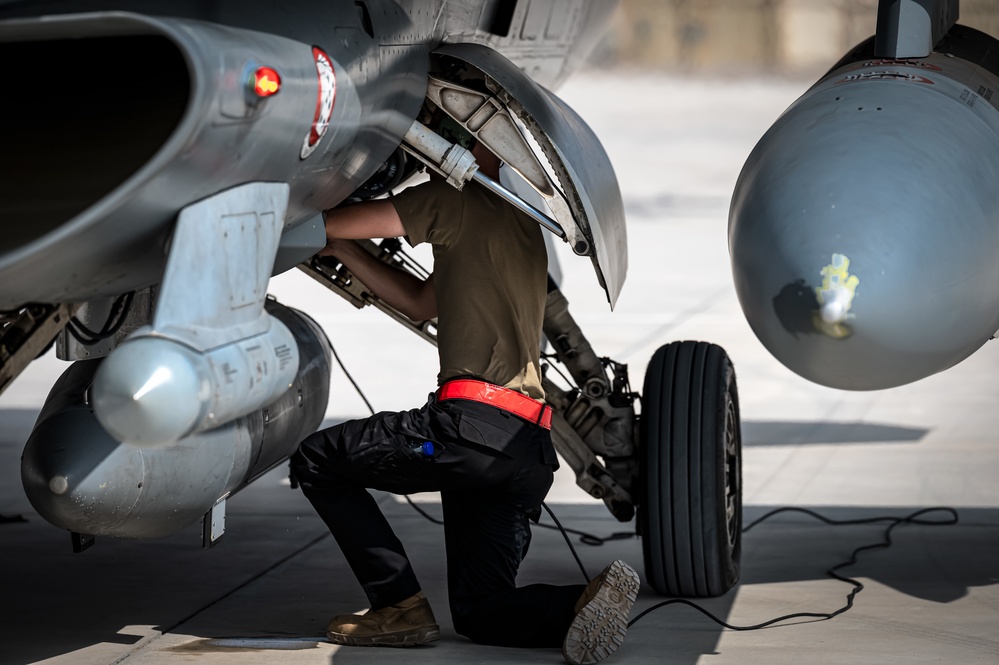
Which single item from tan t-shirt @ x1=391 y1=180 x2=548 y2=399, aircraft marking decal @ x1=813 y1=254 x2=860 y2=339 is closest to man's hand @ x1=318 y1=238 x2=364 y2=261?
tan t-shirt @ x1=391 y1=180 x2=548 y2=399

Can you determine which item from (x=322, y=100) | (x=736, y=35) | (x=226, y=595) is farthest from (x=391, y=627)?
(x=736, y=35)

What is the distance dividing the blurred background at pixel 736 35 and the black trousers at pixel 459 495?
60.4 ft

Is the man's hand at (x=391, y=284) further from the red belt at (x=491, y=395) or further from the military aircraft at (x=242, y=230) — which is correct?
the red belt at (x=491, y=395)

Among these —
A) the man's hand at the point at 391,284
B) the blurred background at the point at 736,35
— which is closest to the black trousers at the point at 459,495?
the man's hand at the point at 391,284

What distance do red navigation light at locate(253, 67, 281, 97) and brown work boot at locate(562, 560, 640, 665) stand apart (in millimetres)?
1891

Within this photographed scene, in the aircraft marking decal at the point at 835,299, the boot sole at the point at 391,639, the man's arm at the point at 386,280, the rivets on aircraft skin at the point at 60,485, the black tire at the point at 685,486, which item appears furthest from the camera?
the black tire at the point at 685,486

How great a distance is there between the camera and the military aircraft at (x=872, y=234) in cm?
336

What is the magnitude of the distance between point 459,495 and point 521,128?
4.01 ft

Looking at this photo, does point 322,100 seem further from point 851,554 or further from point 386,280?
point 851,554

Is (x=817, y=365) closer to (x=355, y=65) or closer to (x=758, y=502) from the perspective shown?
(x=355, y=65)

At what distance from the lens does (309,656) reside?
4398 mm

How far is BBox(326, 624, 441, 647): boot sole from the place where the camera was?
4488 millimetres

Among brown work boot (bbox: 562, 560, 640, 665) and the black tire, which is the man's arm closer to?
the black tire

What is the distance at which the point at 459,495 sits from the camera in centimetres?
452
